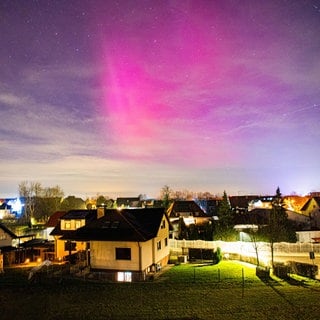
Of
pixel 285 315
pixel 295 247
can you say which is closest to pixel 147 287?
pixel 285 315

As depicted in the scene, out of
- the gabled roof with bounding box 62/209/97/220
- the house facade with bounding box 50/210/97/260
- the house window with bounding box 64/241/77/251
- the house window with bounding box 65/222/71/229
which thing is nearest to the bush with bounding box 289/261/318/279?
the house facade with bounding box 50/210/97/260

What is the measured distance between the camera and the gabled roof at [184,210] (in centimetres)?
7906

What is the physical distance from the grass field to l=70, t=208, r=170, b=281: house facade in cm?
261

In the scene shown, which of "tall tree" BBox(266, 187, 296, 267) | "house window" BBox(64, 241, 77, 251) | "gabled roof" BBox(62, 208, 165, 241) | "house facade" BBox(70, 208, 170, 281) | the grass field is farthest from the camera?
"house window" BBox(64, 241, 77, 251)

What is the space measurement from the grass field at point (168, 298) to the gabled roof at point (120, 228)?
4484 millimetres

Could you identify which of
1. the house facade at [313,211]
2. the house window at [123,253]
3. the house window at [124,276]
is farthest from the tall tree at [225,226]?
the house facade at [313,211]

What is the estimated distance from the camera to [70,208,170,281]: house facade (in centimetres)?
3119

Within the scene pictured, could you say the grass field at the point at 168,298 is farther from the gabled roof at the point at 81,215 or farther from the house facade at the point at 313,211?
the house facade at the point at 313,211

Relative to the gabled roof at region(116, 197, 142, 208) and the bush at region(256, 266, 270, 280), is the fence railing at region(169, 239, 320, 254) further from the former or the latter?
the gabled roof at region(116, 197, 142, 208)

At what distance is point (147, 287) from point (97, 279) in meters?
6.09

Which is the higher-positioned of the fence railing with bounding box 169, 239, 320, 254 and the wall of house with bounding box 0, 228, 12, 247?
the wall of house with bounding box 0, 228, 12, 247

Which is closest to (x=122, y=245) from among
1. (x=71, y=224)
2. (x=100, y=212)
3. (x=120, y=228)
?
(x=120, y=228)

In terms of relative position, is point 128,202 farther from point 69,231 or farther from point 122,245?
point 122,245

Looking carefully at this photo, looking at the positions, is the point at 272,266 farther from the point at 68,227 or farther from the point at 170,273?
the point at 68,227
